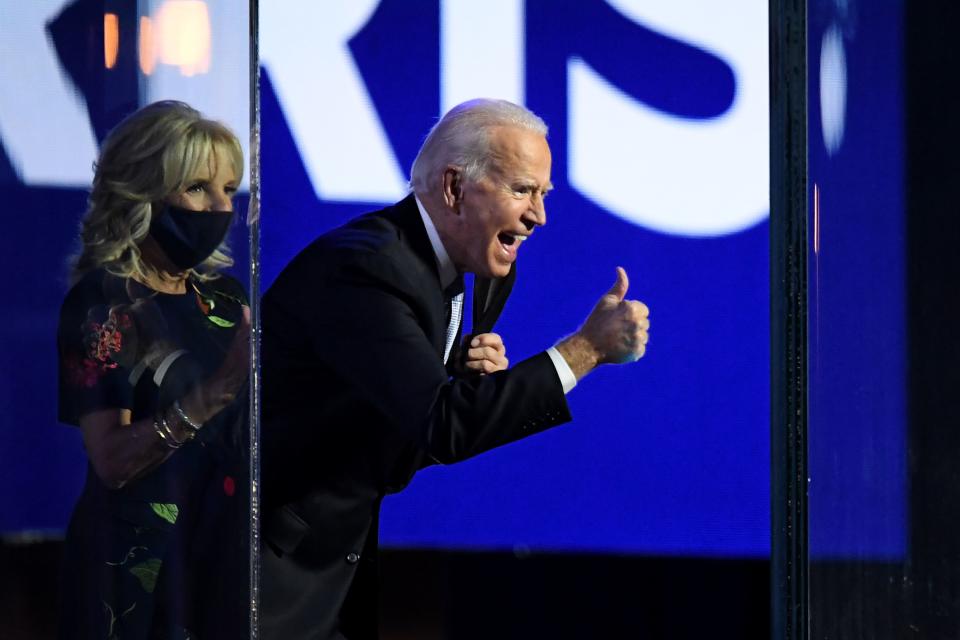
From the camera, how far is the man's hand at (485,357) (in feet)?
6.61

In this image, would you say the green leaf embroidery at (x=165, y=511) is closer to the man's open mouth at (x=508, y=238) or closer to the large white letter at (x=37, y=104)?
the large white letter at (x=37, y=104)

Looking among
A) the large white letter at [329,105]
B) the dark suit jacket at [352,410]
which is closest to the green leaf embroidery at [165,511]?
the dark suit jacket at [352,410]

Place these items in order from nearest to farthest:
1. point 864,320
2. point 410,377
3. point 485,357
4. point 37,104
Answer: point 864,320 → point 37,104 → point 410,377 → point 485,357

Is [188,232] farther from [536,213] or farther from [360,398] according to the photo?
[536,213]

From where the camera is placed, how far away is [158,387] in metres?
1.01

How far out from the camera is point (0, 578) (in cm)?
98

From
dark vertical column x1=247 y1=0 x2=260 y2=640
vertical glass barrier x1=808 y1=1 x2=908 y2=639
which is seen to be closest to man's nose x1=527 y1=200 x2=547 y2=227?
dark vertical column x1=247 y1=0 x2=260 y2=640

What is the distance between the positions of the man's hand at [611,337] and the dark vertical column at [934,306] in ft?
3.14

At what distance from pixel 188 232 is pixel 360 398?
879mm

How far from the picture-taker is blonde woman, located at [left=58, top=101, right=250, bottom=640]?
3.27 feet

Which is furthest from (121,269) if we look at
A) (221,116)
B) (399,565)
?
(399,565)

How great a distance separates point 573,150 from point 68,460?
79.3 inches

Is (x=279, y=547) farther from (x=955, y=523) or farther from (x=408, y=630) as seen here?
(x=408, y=630)

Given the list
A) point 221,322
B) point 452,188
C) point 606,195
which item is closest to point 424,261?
point 452,188
